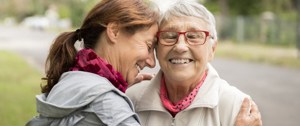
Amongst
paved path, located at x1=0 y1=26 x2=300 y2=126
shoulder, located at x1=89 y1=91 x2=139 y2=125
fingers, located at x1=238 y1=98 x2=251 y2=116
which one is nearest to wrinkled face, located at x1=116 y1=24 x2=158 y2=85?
shoulder, located at x1=89 y1=91 x2=139 y2=125

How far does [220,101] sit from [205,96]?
0.08 meters

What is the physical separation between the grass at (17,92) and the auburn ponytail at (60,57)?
19.9 feet

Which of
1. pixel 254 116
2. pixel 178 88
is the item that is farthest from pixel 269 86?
pixel 254 116

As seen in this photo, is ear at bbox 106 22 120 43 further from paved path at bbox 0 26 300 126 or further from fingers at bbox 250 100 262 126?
paved path at bbox 0 26 300 126

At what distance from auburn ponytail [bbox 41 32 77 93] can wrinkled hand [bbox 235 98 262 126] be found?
0.87 m

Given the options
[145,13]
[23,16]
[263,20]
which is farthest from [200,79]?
[23,16]

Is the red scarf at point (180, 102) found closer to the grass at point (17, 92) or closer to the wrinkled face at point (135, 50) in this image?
the wrinkled face at point (135, 50)

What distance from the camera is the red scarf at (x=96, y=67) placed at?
2.39m

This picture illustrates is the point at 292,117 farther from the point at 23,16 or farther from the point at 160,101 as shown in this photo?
the point at 23,16

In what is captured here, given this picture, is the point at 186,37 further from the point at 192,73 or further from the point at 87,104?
the point at 87,104

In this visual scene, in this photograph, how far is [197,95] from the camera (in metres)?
2.92

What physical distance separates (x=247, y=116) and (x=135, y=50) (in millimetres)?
652

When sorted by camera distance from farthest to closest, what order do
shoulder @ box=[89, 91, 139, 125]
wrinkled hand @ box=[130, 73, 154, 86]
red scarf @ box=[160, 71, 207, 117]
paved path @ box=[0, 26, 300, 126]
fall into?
→ paved path @ box=[0, 26, 300, 126] < wrinkled hand @ box=[130, 73, 154, 86] < red scarf @ box=[160, 71, 207, 117] < shoulder @ box=[89, 91, 139, 125]

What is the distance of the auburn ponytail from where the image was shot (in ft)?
8.32
